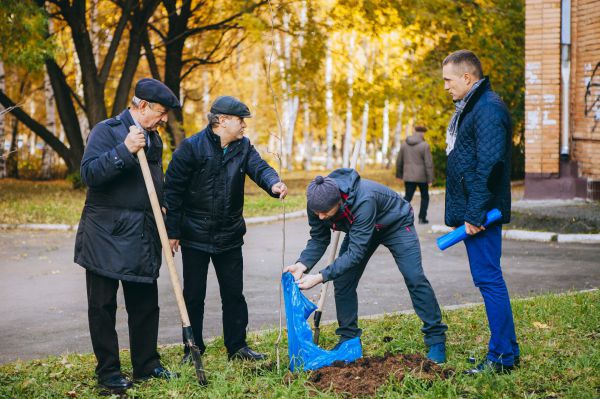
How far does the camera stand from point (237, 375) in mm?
5301

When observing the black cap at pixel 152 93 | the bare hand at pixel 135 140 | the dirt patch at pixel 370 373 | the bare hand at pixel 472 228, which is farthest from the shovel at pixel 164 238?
the bare hand at pixel 472 228

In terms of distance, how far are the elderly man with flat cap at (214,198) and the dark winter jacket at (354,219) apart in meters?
0.44

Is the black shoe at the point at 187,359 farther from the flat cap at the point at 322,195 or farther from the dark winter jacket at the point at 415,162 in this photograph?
the dark winter jacket at the point at 415,162

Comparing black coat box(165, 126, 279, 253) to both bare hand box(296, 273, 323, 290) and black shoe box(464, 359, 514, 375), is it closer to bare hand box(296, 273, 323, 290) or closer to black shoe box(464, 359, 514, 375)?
bare hand box(296, 273, 323, 290)

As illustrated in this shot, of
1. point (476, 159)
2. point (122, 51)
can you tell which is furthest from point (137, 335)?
point (122, 51)

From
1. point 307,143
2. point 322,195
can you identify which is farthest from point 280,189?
point 307,143

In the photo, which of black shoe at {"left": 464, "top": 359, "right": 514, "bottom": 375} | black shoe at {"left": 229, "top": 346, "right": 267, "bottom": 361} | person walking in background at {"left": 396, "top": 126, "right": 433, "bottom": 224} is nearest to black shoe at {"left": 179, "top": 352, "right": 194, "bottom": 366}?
black shoe at {"left": 229, "top": 346, "right": 267, "bottom": 361}

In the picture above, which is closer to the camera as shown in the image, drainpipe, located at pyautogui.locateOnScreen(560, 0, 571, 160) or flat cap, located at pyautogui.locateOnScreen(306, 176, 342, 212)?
flat cap, located at pyautogui.locateOnScreen(306, 176, 342, 212)

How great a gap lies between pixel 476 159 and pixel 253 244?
812 cm

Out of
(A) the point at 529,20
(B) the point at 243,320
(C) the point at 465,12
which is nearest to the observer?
(B) the point at 243,320

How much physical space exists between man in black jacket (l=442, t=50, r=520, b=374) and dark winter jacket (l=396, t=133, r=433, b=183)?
10310 mm

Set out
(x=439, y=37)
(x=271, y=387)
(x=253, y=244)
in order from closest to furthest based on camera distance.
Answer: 1. (x=271, y=387)
2. (x=253, y=244)
3. (x=439, y=37)

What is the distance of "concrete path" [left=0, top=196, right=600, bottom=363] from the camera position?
282 inches

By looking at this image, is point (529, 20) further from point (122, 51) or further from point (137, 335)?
point (122, 51)
